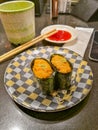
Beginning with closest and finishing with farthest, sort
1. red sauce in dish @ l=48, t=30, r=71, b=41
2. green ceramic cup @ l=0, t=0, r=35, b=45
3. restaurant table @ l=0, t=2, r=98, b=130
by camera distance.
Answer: restaurant table @ l=0, t=2, r=98, b=130 < green ceramic cup @ l=0, t=0, r=35, b=45 < red sauce in dish @ l=48, t=30, r=71, b=41

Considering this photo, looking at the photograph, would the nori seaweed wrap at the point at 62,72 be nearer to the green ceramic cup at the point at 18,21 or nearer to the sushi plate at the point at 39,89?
the sushi plate at the point at 39,89

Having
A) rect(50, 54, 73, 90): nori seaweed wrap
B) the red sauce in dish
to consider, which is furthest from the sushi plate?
the red sauce in dish

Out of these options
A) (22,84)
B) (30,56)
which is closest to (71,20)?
(30,56)

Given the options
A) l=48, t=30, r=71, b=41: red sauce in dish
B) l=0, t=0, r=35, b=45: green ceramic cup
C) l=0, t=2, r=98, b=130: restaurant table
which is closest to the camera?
l=0, t=2, r=98, b=130: restaurant table

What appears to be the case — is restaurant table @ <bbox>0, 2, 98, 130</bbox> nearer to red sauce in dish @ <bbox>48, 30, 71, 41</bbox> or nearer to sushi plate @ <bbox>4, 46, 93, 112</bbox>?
sushi plate @ <bbox>4, 46, 93, 112</bbox>

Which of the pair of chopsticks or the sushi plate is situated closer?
the sushi plate

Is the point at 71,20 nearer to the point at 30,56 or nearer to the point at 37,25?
the point at 37,25
